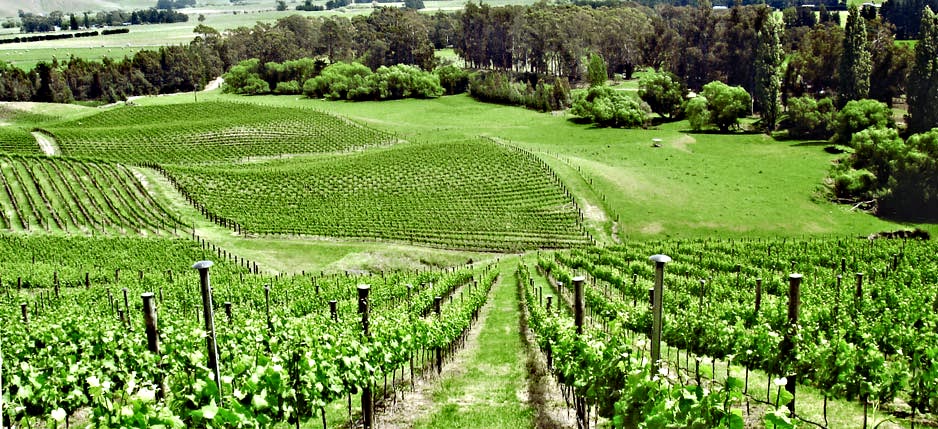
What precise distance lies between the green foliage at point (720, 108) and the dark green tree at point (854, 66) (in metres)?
13.2

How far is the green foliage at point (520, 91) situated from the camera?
125m

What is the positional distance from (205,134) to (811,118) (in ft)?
273

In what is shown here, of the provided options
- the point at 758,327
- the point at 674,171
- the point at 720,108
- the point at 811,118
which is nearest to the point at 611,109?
the point at 720,108

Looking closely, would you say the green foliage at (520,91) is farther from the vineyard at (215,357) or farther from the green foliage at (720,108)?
the vineyard at (215,357)

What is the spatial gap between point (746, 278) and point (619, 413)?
26.5 metres

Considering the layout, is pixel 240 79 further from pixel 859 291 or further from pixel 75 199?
pixel 859 291

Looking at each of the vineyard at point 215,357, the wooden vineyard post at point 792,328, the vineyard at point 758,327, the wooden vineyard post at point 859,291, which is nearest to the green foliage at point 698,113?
the vineyard at point 758,327

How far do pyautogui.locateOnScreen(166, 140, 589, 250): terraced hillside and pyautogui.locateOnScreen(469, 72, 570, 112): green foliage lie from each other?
41645 millimetres

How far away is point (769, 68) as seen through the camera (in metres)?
99.5

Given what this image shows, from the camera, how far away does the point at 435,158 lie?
81438 millimetres

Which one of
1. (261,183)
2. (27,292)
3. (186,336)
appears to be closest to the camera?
(186,336)

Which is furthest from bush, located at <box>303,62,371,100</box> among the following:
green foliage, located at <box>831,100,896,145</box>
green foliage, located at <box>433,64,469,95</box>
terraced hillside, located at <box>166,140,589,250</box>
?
green foliage, located at <box>831,100,896,145</box>

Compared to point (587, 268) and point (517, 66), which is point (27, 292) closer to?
point (587, 268)

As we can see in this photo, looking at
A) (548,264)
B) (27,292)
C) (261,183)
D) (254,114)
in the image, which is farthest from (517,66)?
(27,292)
